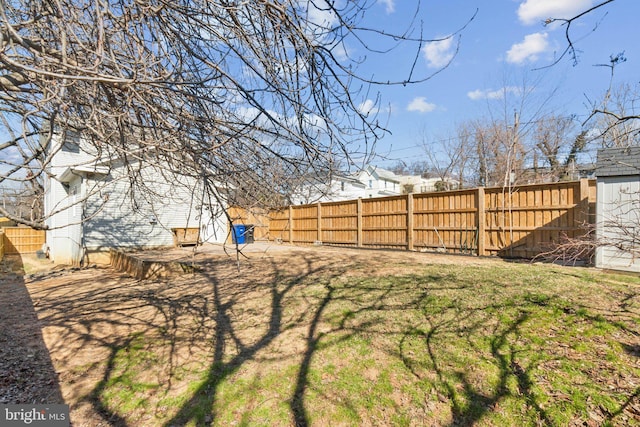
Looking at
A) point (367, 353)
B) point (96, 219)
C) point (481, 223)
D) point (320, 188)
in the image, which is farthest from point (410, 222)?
point (96, 219)

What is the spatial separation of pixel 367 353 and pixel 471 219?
22.6ft

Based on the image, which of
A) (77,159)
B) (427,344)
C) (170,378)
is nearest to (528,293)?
(427,344)

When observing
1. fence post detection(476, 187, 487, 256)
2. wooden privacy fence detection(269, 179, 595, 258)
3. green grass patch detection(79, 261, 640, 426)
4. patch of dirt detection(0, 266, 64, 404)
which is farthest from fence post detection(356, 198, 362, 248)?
patch of dirt detection(0, 266, 64, 404)

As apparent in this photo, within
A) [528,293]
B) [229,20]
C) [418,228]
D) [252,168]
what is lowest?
[528,293]

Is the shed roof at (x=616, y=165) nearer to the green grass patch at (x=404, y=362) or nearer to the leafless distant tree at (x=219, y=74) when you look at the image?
the green grass patch at (x=404, y=362)

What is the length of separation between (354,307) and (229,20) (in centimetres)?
359

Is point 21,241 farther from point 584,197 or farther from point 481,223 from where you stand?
point 584,197

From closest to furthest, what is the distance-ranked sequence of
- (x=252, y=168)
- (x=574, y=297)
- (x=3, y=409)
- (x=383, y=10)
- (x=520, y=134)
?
(x=383, y=10) < (x=3, y=409) < (x=252, y=168) < (x=574, y=297) < (x=520, y=134)

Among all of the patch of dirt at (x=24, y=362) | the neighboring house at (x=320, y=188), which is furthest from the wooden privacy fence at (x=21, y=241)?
the neighboring house at (x=320, y=188)

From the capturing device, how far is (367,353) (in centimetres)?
321

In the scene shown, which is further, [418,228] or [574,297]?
[418,228]

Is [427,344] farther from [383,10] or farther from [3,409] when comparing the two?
[3,409]

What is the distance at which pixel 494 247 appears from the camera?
834 centimetres

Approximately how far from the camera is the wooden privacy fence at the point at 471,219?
23.6ft
